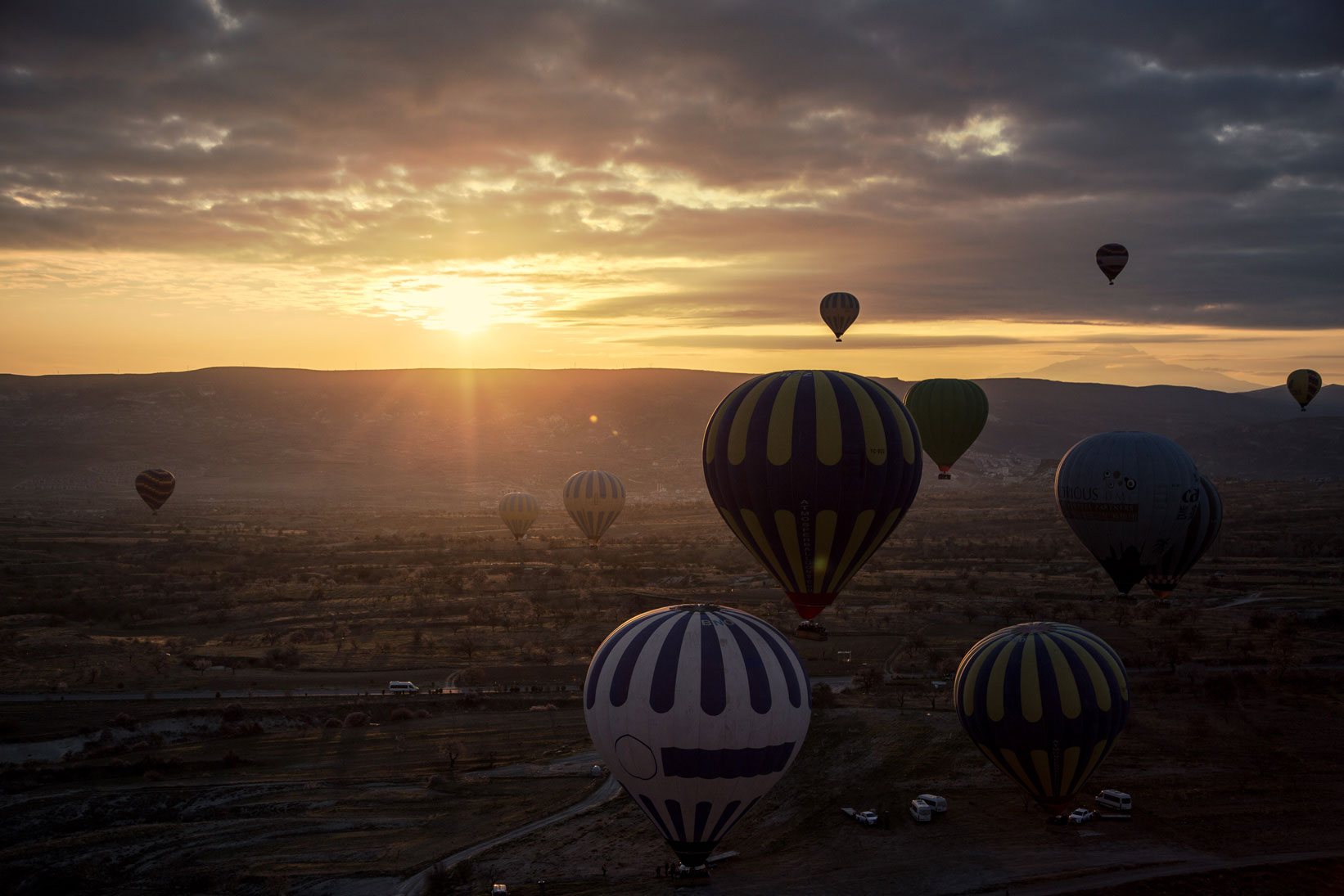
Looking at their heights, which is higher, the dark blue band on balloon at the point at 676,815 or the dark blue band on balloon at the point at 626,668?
the dark blue band on balloon at the point at 626,668

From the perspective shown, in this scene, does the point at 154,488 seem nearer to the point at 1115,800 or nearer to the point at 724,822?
the point at 724,822

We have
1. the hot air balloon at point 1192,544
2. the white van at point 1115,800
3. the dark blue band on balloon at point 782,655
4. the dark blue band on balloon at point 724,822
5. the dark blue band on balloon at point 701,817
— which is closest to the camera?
the dark blue band on balloon at point 782,655

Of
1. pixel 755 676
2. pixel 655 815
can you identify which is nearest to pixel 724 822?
pixel 655 815

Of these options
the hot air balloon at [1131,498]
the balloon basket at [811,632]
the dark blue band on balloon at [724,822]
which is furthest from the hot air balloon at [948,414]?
the dark blue band on balloon at [724,822]

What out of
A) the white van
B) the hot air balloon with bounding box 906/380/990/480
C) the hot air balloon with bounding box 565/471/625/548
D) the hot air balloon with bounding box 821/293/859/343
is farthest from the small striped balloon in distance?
the hot air balloon with bounding box 565/471/625/548

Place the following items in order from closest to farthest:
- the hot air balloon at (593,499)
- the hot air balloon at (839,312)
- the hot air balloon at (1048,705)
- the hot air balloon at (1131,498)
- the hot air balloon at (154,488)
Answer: the hot air balloon at (1048,705)
the hot air balloon at (1131,498)
the hot air balloon at (839,312)
the hot air balloon at (593,499)
the hot air balloon at (154,488)

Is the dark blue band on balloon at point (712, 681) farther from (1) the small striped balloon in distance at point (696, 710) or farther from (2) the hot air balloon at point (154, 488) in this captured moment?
(2) the hot air balloon at point (154, 488)
